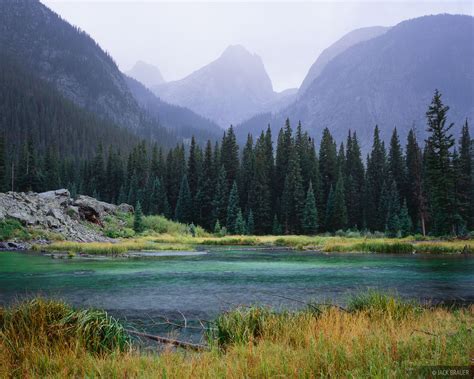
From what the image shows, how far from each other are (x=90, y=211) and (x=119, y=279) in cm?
4260

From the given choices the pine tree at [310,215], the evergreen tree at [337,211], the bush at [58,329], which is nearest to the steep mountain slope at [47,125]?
the pine tree at [310,215]

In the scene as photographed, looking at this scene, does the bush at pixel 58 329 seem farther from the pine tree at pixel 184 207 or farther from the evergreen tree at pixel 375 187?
the pine tree at pixel 184 207

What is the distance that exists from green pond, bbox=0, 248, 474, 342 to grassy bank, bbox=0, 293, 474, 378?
2.69 meters

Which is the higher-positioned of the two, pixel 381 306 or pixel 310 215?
pixel 310 215

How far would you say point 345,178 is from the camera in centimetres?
8562

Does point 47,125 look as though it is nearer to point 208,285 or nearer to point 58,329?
point 208,285

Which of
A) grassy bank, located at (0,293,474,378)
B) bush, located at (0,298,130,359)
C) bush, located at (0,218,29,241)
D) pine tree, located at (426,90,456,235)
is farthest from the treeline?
bush, located at (0,298,130,359)

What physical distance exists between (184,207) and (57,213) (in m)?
36.4

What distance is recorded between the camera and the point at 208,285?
19.4m

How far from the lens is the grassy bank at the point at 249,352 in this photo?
207 inches

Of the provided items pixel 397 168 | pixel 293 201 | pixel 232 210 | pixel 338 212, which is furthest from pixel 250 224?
pixel 397 168

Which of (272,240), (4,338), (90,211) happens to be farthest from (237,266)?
(90,211)

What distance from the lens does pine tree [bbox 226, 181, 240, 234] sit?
3019 inches

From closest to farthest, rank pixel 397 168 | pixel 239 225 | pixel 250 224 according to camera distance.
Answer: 1. pixel 239 225
2. pixel 250 224
3. pixel 397 168
